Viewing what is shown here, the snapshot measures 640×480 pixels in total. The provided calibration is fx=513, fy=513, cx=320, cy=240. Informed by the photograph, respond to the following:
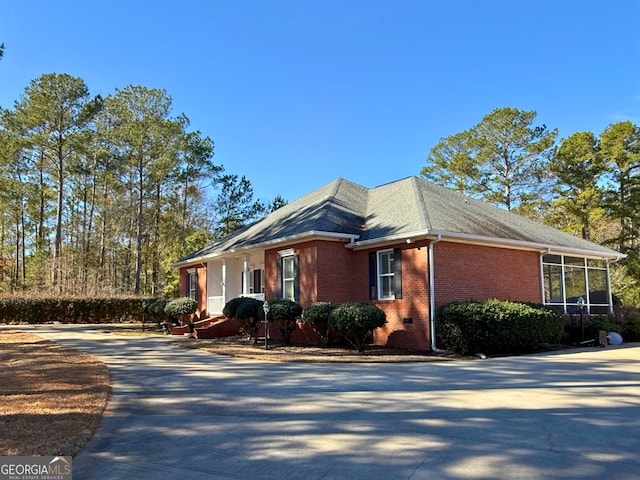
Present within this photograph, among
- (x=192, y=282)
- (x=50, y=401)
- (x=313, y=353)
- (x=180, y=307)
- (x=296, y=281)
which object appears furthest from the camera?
(x=192, y=282)

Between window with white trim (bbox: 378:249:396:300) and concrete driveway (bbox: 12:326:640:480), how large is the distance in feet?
17.8

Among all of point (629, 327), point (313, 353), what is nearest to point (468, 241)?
point (313, 353)

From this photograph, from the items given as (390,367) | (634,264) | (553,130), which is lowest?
(390,367)

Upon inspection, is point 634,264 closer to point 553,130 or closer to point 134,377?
point 553,130

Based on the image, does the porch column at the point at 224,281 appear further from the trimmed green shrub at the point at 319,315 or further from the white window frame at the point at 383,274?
the white window frame at the point at 383,274

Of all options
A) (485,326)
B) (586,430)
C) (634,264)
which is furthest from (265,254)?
(634,264)

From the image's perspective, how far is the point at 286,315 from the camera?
15578 millimetres

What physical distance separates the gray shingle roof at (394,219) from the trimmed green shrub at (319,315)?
7.64 ft

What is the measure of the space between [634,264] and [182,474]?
99.1 ft

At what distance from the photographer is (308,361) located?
12.3 metres

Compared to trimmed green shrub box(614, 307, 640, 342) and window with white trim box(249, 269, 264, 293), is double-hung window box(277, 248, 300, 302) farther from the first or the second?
trimmed green shrub box(614, 307, 640, 342)

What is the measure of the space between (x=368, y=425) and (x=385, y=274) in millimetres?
10290

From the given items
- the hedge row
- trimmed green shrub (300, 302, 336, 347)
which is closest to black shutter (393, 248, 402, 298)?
trimmed green shrub (300, 302, 336, 347)

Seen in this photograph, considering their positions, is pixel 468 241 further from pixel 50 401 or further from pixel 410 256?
pixel 50 401
